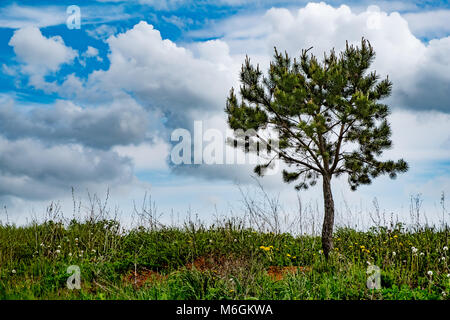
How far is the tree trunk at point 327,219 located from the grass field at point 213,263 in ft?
0.65

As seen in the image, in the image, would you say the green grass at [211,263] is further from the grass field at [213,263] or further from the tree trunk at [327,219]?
the tree trunk at [327,219]

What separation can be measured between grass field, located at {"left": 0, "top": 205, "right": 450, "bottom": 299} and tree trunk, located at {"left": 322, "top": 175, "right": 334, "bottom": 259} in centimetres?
20

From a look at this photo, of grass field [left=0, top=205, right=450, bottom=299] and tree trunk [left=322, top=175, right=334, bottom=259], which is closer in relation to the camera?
grass field [left=0, top=205, right=450, bottom=299]

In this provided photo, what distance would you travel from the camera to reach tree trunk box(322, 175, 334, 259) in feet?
28.4

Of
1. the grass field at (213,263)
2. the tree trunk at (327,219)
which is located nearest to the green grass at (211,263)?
the grass field at (213,263)

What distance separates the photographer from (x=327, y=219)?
8.80m

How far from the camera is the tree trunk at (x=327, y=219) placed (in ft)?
28.4

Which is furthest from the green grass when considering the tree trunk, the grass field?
the tree trunk

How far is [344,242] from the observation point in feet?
32.2

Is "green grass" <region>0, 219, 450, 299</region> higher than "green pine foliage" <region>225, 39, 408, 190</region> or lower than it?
lower

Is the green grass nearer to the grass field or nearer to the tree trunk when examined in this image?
the grass field
